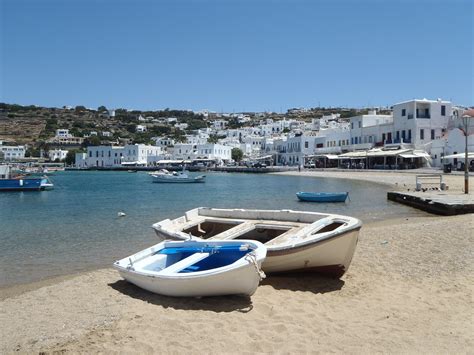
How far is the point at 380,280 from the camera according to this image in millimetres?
8578

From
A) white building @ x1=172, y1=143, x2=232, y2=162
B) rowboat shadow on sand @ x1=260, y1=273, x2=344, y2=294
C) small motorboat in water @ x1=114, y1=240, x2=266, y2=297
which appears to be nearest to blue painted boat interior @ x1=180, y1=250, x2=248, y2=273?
small motorboat in water @ x1=114, y1=240, x2=266, y2=297

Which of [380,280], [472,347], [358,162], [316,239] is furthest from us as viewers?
[358,162]

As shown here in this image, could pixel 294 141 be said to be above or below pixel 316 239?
above

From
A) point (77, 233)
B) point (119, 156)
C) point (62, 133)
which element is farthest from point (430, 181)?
point (62, 133)

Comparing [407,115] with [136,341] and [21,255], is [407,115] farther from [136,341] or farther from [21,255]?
[136,341]

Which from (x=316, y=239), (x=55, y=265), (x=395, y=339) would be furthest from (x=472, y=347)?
(x=55, y=265)

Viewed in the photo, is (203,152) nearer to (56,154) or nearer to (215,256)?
(56,154)

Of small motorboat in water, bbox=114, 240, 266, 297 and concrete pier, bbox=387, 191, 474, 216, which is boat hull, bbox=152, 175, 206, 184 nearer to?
concrete pier, bbox=387, 191, 474, 216

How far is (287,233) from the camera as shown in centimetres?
920

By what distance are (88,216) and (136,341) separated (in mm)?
18553

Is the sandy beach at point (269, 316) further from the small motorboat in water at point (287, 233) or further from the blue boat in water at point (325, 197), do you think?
the blue boat in water at point (325, 197)

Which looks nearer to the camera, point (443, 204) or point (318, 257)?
point (318, 257)

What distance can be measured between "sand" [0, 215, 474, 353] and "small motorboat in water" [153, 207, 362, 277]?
16.2 inches

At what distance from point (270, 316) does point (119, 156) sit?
426ft
